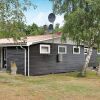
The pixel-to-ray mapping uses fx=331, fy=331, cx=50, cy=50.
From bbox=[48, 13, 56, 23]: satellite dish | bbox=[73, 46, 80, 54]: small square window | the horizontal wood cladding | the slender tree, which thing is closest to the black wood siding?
bbox=[73, 46, 80, 54]: small square window

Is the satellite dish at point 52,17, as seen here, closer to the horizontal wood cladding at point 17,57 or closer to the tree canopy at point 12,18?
the horizontal wood cladding at point 17,57

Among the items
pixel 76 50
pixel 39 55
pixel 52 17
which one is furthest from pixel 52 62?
pixel 52 17

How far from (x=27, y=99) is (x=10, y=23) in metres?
5.66

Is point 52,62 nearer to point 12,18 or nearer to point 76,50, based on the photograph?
point 76,50

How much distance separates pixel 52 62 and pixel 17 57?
327 centimetres

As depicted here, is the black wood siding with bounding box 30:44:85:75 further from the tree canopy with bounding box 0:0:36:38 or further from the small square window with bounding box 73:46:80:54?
the tree canopy with bounding box 0:0:36:38

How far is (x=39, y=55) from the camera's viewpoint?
27.1 meters

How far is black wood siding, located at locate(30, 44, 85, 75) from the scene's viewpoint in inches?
1049

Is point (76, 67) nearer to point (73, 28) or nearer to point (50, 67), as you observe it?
A: point (50, 67)

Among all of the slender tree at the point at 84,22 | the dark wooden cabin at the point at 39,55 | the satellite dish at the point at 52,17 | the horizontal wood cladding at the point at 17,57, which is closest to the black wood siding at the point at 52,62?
the dark wooden cabin at the point at 39,55

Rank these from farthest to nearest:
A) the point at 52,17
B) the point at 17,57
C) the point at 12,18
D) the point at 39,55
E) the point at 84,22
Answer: the point at 52,17
the point at 39,55
the point at 17,57
the point at 84,22
the point at 12,18

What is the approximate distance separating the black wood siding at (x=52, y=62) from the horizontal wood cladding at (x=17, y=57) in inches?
32.3

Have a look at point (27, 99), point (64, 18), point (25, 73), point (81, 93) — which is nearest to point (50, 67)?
point (25, 73)

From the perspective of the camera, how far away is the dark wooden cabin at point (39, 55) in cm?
2628
